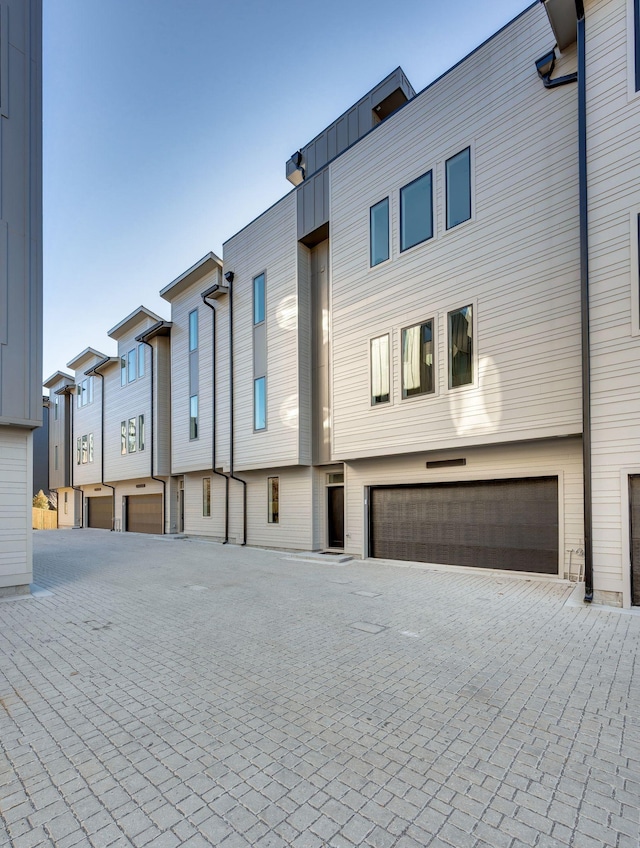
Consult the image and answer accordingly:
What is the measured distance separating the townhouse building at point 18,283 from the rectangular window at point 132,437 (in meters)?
13.3

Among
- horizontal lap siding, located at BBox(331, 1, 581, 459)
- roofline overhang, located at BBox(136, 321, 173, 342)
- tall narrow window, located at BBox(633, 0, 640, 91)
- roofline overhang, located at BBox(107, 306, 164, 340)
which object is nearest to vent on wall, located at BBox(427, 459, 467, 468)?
horizontal lap siding, located at BBox(331, 1, 581, 459)

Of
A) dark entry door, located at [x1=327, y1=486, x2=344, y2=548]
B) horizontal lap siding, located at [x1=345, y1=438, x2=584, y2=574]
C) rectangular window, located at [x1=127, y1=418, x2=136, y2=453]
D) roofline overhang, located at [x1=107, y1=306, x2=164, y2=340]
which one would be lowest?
dark entry door, located at [x1=327, y1=486, x2=344, y2=548]

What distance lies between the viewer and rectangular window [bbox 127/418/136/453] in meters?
20.6

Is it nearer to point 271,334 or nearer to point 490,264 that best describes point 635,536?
point 490,264

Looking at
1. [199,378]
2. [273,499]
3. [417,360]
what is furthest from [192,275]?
[417,360]

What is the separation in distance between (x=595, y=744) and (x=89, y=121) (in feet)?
60.9

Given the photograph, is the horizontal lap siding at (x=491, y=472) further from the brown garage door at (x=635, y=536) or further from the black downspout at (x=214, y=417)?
the black downspout at (x=214, y=417)

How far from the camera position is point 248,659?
4492mm

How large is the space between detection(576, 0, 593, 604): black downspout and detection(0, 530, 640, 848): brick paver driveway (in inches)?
36.4

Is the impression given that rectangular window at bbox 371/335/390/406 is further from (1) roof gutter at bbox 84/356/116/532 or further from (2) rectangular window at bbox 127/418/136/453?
(1) roof gutter at bbox 84/356/116/532

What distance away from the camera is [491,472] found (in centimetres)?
882

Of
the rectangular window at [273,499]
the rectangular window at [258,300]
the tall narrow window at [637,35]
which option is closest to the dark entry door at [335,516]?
the rectangular window at [273,499]

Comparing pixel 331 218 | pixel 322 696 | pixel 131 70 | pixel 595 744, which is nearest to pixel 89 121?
pixel 131 70

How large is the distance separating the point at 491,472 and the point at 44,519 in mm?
29603
